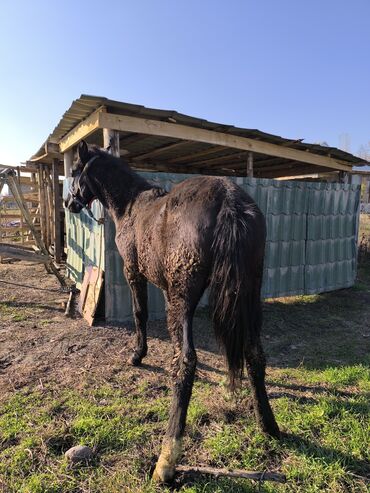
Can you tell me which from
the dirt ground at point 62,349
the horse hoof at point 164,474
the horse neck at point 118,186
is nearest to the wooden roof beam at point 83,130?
the horse neck at point 118,186

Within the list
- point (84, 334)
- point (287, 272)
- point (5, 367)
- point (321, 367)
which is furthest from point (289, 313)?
point (5, 367)

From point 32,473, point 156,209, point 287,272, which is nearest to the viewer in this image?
point 32,473

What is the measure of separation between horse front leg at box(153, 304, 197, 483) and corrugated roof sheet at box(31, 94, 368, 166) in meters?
3.22

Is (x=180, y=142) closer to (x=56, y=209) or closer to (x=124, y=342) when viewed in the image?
(x=124, y=342)

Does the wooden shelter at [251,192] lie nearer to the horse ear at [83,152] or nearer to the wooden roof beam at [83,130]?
the wooden roof beam at [83,130]

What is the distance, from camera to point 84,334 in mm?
4574

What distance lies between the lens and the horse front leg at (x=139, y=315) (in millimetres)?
3715

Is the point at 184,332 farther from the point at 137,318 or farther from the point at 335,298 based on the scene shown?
the point at 335,298

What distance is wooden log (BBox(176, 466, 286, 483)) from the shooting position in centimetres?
210

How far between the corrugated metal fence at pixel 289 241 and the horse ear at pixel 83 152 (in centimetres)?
116

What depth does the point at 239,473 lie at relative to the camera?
211 centimetres

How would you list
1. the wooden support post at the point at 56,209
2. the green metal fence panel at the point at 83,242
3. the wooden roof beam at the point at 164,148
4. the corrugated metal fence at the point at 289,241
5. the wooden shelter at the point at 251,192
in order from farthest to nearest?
the wooden support post at the point at 56,209, the wooden roof beam at the point at 164,148, the green metal fence panel at the point at 83,242, the corrugated metal fence at the point at 289,241, the wooden shelter at the point at 251,192

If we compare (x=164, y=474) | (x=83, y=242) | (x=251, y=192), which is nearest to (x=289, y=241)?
(x=251, y=192)

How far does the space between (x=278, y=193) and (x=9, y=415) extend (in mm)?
5241
